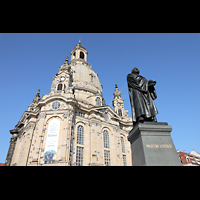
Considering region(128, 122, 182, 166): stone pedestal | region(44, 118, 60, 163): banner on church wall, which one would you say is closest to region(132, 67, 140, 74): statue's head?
region(128, 122, 182, 166): stone pedestal

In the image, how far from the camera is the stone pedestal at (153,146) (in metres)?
4.87

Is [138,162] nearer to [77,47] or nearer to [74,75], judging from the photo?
[74,75]

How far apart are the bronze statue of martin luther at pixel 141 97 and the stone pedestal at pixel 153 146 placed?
55cm

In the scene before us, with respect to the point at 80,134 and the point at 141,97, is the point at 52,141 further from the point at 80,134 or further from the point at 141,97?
the point at 141,97

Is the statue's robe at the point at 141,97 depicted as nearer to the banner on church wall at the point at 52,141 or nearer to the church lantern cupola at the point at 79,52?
the banner on church wall at the point at 52,141

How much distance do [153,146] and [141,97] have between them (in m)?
2.46

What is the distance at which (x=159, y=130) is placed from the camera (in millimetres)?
5637

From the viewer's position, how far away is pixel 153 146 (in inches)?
204

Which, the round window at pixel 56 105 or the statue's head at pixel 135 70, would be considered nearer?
the statue's head at pixel 135 70

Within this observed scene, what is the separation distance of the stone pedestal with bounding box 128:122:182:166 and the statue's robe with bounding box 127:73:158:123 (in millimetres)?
648

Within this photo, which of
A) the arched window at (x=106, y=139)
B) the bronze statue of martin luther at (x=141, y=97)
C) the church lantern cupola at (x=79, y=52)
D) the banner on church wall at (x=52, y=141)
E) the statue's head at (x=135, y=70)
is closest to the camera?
the bronze statue of martin luther at (x=141, y=97)

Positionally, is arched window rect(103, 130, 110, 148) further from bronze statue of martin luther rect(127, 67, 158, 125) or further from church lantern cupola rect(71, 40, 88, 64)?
church lantern cupola rect(71, 40, 88, 64)

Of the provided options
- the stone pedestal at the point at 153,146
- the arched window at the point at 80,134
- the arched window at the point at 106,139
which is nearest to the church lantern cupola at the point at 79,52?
the arched window at the point at 106,139
